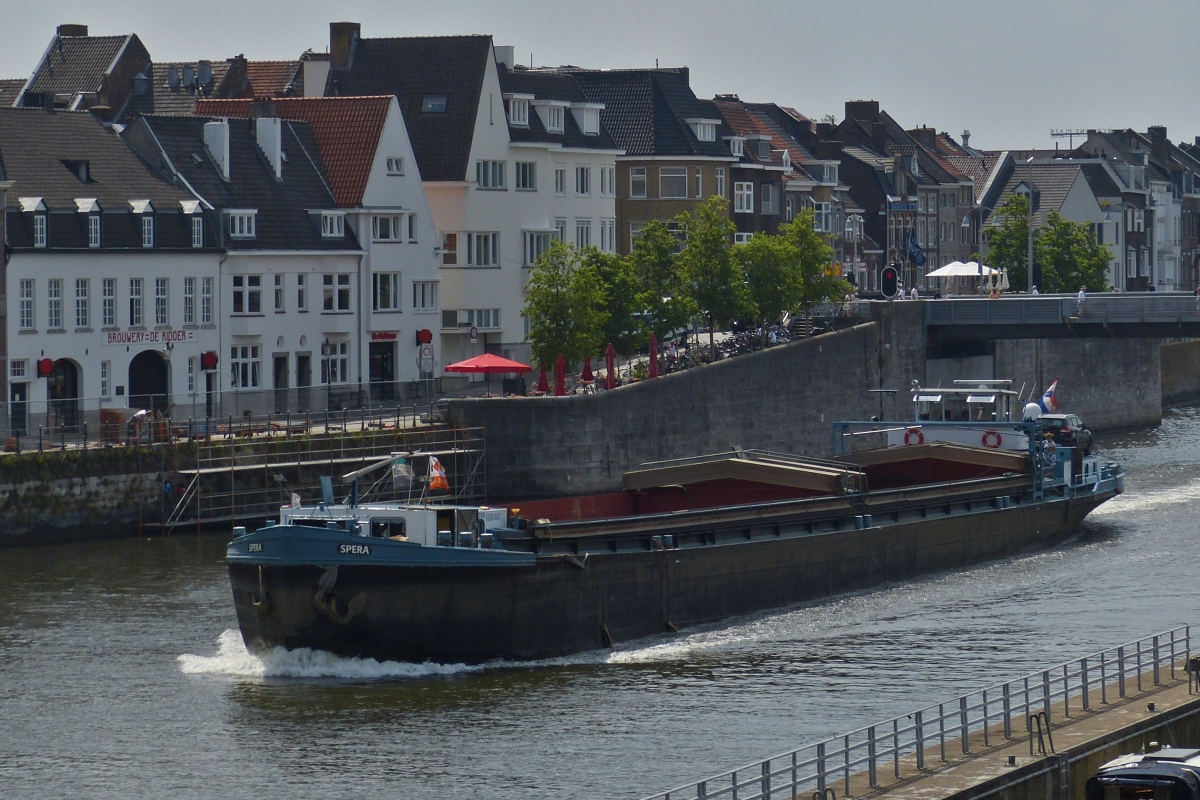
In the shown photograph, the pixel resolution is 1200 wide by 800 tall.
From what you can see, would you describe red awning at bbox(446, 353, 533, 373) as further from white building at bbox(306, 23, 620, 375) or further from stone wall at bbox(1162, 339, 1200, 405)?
stone wall at bbox(1162, 339, 1200, 405)

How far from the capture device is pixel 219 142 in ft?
251

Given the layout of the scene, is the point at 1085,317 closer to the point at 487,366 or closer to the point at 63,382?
the point at 487,366

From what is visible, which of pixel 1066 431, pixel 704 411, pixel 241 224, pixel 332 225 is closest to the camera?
pixel 1066 431

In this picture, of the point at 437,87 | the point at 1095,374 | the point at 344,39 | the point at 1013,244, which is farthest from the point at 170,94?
the point at 1013,244

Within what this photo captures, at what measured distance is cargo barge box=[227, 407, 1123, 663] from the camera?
41.4m

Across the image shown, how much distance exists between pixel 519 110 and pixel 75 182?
23836 mm

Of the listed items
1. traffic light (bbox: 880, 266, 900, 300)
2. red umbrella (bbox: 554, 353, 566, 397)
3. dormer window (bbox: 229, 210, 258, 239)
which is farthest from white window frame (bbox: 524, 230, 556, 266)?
dormer window (bbox: 229, 210, 258, 239)

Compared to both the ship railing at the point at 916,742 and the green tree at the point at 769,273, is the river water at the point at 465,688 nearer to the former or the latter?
the ship railing at the point at 916,742

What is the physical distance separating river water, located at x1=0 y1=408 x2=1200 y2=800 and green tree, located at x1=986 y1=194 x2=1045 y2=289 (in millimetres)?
75426

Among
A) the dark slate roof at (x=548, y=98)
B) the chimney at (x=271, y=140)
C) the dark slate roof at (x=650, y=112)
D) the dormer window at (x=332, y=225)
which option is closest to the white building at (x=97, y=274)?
the chimney at (x=271, y=140)

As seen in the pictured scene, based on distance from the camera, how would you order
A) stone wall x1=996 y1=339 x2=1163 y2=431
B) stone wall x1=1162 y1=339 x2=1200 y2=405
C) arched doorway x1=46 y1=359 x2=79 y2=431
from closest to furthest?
arched doorway x1=46 y1=359 x2=79 y2=431
stone wall x1=996 y1=339 x2=1163 y2=431
stone wall x1=1162 y1=339 x2=1200 y2=405

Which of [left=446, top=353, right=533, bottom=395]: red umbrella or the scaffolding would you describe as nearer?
the scaffolding

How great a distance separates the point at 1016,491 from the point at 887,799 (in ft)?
A: 122

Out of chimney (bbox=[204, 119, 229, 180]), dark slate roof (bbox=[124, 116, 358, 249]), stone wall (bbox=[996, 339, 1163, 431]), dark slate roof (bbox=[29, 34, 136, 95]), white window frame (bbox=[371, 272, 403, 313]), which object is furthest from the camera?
stone wall (bbox=[996, 339, 1163, 431])
